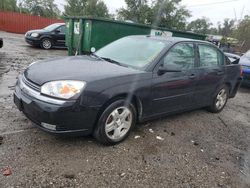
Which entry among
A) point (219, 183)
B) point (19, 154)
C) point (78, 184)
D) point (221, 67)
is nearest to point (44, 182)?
point (78, 184)

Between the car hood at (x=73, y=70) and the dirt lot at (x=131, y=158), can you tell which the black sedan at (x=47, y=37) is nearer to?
the dirt lot at (x=131, y=158)

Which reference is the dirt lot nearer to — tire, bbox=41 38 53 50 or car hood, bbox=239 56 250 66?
car hood, bbox=239 56 250 66

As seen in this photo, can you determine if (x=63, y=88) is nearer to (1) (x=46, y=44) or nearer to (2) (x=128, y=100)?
(2) (x=128, y=100)

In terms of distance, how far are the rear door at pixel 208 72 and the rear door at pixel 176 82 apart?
233 mm

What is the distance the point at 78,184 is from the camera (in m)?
2.75

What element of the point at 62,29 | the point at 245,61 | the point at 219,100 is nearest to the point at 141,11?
the point at 62,29

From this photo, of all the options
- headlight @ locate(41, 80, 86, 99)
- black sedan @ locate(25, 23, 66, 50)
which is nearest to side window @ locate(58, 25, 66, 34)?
black sedan @ locate(25, 23, 66, 50)

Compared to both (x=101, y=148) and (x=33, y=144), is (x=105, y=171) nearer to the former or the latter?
(x=101, y=148)

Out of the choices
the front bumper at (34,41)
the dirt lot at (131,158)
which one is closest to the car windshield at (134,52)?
the dirt lot at (131,158)

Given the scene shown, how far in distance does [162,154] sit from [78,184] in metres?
1.33

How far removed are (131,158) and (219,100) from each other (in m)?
3.13

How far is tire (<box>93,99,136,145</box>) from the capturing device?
11.1ft

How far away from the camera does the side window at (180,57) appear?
13.4 feet

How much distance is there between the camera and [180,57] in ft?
14.3
